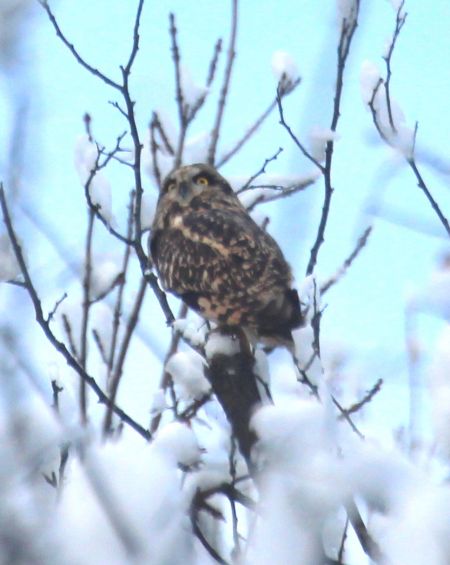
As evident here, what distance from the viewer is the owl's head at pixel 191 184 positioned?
5.03m

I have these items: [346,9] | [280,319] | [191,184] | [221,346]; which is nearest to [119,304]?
[221,346]

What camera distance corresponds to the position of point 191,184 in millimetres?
5098

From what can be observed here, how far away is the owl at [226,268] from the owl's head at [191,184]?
0.02 meters

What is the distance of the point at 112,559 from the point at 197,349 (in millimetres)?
2691

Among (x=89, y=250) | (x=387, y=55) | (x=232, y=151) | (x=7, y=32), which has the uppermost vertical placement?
(x=232, y=151)

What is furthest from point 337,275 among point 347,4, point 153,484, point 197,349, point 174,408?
point 153,484

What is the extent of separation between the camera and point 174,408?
3416 millimetres

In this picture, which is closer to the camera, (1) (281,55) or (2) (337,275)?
(2) (337,275)

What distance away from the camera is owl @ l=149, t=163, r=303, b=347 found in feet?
12.9

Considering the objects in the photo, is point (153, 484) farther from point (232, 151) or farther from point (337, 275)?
point (232, 151)

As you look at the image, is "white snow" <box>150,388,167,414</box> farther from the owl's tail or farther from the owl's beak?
the owl's beak

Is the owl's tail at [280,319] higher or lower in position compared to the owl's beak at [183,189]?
lower

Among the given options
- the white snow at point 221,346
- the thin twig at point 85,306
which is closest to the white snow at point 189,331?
the white snow at point 221,346

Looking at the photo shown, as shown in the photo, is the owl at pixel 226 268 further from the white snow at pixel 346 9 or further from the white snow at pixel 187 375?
the white snow at pixel 346 9
